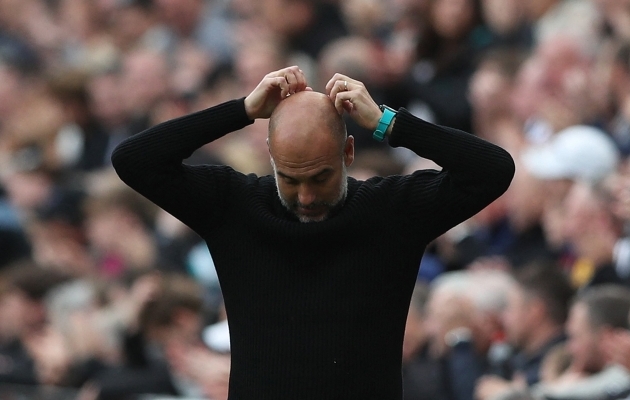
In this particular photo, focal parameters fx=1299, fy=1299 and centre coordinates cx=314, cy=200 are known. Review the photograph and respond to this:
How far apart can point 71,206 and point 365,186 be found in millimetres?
5804

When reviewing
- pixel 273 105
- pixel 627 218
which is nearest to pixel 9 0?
Result: pixel 627 218

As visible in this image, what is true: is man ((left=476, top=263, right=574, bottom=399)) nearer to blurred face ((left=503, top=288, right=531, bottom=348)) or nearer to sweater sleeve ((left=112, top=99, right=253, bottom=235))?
blurred face ((left=503, top=288, right=531, bottom=348))

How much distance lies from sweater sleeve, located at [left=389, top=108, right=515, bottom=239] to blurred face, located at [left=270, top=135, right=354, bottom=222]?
7.7 inches

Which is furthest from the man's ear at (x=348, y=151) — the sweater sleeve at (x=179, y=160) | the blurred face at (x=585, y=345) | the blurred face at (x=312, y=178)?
the blurred face at (x=585, y=345)

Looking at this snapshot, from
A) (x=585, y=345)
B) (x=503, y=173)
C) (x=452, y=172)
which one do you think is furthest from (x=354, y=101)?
(x=585, y=345)

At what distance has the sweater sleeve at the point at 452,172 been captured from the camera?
3.75 metres

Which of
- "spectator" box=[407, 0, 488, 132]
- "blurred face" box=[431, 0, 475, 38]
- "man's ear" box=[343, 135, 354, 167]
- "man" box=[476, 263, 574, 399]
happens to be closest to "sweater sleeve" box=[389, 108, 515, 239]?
"man's ear" box=[343, 135, 354, 167]

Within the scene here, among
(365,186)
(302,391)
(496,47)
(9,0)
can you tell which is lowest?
(302,391)

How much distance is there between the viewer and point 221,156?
8.42 metres

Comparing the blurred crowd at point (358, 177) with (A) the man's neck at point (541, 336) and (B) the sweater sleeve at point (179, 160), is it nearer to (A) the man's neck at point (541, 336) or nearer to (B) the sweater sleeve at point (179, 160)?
(A) the man's neck at point (541, 336)

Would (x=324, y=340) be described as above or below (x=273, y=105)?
below

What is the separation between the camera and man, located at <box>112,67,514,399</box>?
3703 mm

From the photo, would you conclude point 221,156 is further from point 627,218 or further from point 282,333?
point 282,333

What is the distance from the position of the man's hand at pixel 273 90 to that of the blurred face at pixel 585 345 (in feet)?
8.00
